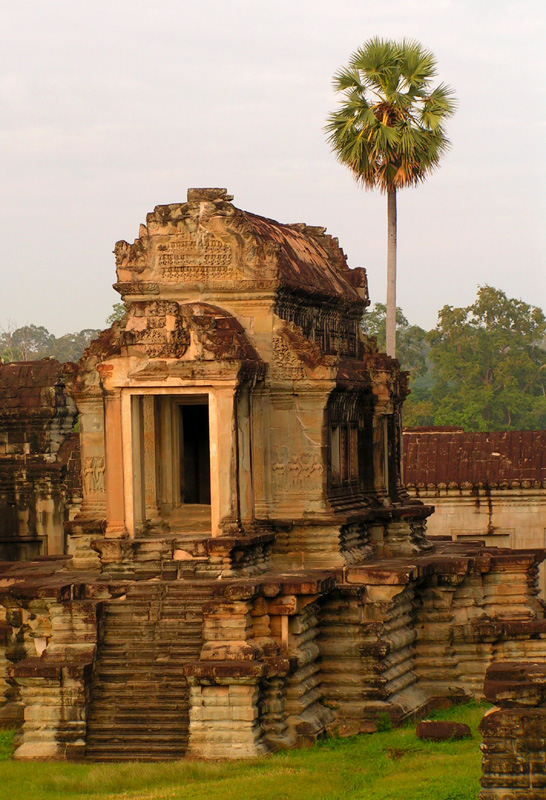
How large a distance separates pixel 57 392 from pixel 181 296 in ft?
24.4

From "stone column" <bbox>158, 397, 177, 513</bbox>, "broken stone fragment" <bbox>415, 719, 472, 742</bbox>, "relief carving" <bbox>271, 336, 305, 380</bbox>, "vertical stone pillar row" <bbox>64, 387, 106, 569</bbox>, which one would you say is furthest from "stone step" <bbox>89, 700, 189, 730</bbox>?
"relief carving" <bbox>271, 336, 305, 380</bbox>

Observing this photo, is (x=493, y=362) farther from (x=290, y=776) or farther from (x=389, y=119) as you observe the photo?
(x=290, y=776)

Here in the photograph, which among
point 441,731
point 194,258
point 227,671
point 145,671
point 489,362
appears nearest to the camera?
point 227,671

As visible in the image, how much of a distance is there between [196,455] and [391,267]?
1236 cm

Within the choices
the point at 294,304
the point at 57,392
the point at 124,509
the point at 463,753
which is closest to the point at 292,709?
the point at 463,753

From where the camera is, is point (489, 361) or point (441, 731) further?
point (489, 361)

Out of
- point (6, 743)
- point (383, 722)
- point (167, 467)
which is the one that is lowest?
point (6, 743)

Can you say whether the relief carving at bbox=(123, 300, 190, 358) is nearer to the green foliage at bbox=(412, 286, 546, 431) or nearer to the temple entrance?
the temple entrance

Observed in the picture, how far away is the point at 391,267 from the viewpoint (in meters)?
33.5

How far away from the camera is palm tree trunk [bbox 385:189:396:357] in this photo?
3303cm

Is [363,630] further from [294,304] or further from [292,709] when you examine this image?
[294,304]

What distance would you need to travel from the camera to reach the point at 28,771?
1744cm

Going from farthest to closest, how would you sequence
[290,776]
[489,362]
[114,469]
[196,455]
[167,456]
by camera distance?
[489,362]
[196,455]
[167,456]
[114,469]
[290,776]

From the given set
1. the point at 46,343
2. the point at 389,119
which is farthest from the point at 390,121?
the point at 46,343
